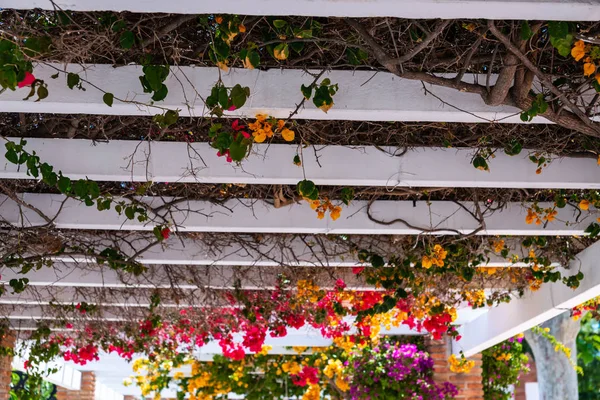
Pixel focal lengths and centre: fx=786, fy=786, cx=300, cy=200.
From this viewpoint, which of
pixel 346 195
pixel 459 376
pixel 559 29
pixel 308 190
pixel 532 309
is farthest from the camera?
pixel 459 376

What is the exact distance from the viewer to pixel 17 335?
314 inches

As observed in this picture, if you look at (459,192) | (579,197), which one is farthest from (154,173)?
(579,197)

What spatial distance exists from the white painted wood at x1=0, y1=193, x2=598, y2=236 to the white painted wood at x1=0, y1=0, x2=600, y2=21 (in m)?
1.87

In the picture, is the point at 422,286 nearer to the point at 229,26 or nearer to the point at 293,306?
the point at 293,306

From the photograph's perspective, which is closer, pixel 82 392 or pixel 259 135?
pixel 259 135

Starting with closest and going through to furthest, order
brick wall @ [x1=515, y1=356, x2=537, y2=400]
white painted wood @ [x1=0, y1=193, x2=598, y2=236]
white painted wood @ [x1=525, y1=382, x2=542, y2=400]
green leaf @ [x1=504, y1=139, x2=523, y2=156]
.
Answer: green leaf @ [x1=504, y1=139, x2=523, y2=156] → white painted wood @ [x1=0, y1=193, x2=598, y2=236] → white painted wood @ [x1=525, y1=382, x2=542, y2=400] → brick wall @ [x1=515, y1=356, x2=537, y2=400]

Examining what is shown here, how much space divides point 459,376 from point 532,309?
2262mm

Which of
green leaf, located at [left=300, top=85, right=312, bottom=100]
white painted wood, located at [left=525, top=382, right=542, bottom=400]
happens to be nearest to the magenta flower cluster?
green leaf, located at [left=300, top=85, right=312, bottom=100]

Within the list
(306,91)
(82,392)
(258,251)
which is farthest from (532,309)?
(82,392)

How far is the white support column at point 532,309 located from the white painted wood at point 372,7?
2.88 metres

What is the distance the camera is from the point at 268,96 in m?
2.82

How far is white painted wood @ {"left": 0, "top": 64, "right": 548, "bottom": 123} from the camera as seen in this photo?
275cm

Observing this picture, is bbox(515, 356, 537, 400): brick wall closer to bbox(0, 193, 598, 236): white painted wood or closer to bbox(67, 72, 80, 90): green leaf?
bbox(0, 193, 598, 236): white painted wood

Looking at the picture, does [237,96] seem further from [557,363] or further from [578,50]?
[557,363]
